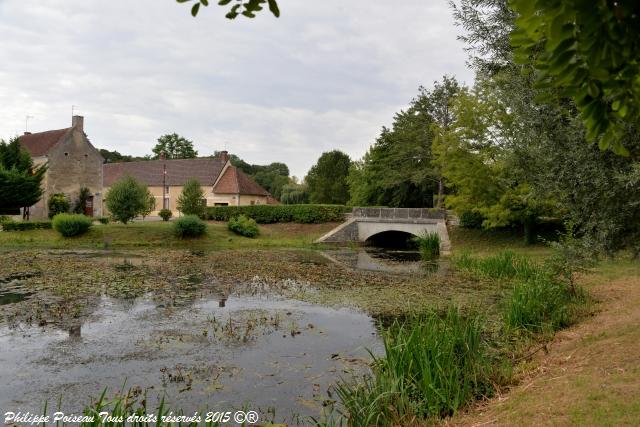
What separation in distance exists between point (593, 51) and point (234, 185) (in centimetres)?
4948

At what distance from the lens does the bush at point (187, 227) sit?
2894cm

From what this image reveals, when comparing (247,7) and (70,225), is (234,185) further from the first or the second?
(247,7)

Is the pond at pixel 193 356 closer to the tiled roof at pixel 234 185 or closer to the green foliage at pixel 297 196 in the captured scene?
the tiled roof at pixel 234 185

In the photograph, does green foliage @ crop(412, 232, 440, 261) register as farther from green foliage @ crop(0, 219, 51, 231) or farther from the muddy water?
green foliage @ crop(0, 219, 51, 231)

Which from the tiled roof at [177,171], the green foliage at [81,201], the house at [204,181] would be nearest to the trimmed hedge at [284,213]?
the green foliage at [81,201]

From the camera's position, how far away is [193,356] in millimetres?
7629

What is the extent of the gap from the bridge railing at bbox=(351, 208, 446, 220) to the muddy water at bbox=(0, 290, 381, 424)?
20.9 meters

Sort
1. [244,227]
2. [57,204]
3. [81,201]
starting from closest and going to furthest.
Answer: [244,227] < [57,204] < [81,201]

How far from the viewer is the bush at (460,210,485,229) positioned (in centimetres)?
2893

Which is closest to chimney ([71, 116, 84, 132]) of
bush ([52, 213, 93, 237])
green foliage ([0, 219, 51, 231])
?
green foliage ([0, 219, 51, 231])

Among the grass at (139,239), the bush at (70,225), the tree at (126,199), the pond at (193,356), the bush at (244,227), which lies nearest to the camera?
the pond at (193,356)

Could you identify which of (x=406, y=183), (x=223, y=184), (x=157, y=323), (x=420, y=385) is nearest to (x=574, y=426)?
(x=420, y=385)

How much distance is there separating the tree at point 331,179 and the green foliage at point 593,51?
2024 inches

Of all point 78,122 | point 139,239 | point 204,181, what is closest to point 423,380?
point 139,239
